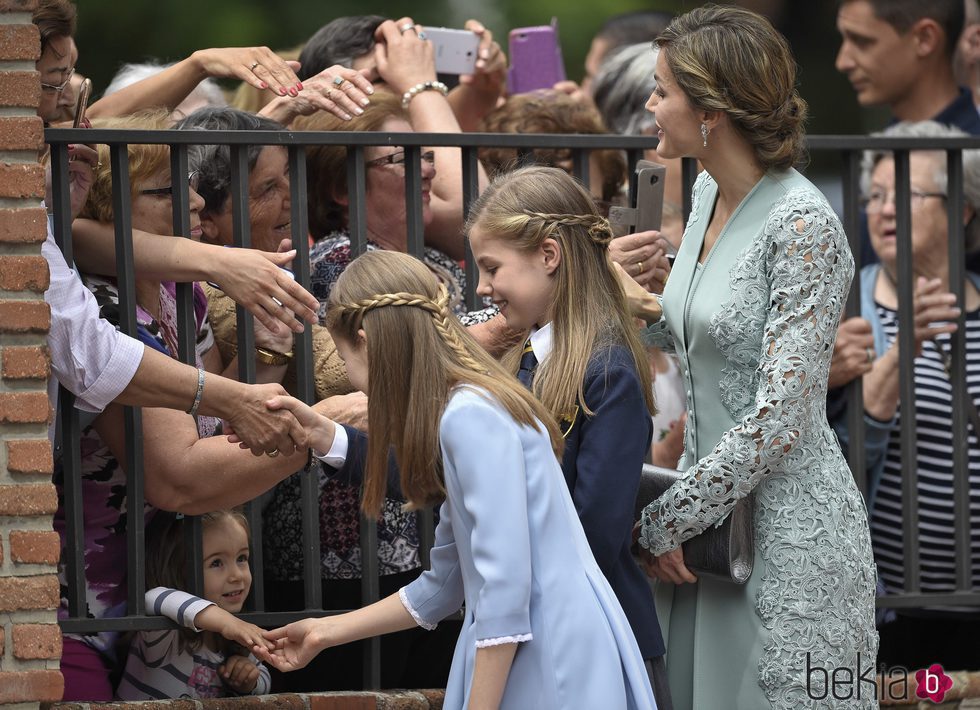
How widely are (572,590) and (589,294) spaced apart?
596 millimetres

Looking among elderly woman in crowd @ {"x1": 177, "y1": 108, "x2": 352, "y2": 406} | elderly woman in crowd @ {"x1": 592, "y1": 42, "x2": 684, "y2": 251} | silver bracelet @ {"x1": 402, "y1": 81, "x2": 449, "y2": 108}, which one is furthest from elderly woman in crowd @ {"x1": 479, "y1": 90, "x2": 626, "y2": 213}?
elderly woman in crowd @ {"x1": 177, "y1": 108, "x2": 352, "y2": 406}

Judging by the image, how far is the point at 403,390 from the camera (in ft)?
8.34

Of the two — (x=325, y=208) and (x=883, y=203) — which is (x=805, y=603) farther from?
(x=883, y=203)

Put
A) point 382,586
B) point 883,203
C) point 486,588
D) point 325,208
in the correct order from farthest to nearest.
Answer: point 883,203
point 325,208
point 382,586
point 486,588

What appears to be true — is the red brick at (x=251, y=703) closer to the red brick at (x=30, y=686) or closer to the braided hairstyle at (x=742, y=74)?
the red brick at (x=30, y=686)

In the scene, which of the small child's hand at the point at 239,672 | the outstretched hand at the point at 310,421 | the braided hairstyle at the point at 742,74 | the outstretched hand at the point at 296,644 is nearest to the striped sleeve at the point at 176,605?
the small child's hand at the point at 239,672

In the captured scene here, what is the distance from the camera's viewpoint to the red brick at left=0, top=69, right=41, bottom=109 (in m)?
2.91

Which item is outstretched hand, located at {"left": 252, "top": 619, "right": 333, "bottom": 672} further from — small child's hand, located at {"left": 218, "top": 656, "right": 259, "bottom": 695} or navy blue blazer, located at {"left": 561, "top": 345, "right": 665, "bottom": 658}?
navy blue blazer, located at {"left": 561, "top": 345, "right": 665, "bottom": 658}

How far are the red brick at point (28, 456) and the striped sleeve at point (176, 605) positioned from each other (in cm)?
53

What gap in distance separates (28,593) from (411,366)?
993 mm

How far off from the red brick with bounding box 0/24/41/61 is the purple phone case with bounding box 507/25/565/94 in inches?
110

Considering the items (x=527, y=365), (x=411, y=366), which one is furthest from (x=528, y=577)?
(x=527, y=365)

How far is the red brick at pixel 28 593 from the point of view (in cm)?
292

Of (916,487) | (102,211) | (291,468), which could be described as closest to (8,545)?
(291,468)
